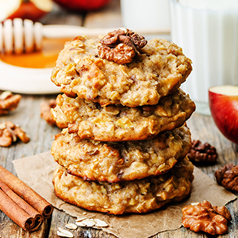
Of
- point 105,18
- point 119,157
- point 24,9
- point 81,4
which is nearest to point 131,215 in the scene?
point 119,157

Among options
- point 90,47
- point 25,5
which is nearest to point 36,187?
point 90,47

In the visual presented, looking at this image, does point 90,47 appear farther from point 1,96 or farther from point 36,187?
point 1,96

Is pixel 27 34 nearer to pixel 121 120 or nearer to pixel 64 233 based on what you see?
pixel 121 120

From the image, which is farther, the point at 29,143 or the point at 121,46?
the point at 29,143

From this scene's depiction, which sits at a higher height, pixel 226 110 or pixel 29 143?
pixel 226 110

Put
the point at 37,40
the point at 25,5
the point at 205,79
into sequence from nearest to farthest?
the point at 205,79, the point at 37,40, the point at 25,5

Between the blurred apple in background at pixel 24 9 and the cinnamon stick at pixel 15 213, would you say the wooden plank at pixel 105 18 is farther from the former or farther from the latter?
the cinnamon stick at pixel 15 213

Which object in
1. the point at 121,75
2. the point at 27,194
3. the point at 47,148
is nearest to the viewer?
the point at 121,75
